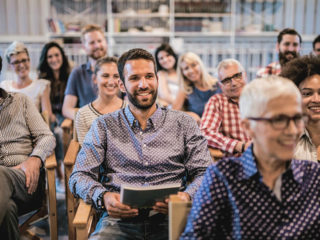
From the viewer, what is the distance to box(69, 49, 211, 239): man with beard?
1640 mm

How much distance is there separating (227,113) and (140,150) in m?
0.88

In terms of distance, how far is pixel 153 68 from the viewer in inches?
72.1

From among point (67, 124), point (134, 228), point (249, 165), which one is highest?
point (249, 165)

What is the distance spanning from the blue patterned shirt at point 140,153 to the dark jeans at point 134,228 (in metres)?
0.17

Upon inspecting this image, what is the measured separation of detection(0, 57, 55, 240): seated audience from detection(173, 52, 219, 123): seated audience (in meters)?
1.46

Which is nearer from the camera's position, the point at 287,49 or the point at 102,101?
the point at 102,101

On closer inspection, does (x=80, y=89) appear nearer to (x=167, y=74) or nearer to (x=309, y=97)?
(x=167, y=74)

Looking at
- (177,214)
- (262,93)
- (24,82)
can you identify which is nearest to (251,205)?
(177,214)

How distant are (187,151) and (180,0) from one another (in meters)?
5.05

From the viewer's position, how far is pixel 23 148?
2.16 metres

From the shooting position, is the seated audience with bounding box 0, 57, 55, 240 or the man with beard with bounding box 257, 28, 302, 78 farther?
the man with beard with bounding box 257, 28, 302, 78

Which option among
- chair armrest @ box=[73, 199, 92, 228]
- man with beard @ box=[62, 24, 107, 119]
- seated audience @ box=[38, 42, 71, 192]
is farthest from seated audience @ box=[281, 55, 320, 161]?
seated audience @ box=[38, 42, 71, 192]

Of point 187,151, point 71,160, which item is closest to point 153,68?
point 187,151

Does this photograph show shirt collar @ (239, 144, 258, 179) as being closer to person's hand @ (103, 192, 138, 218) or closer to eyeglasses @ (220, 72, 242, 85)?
person's hand @ (103, 192, 138, 218)
